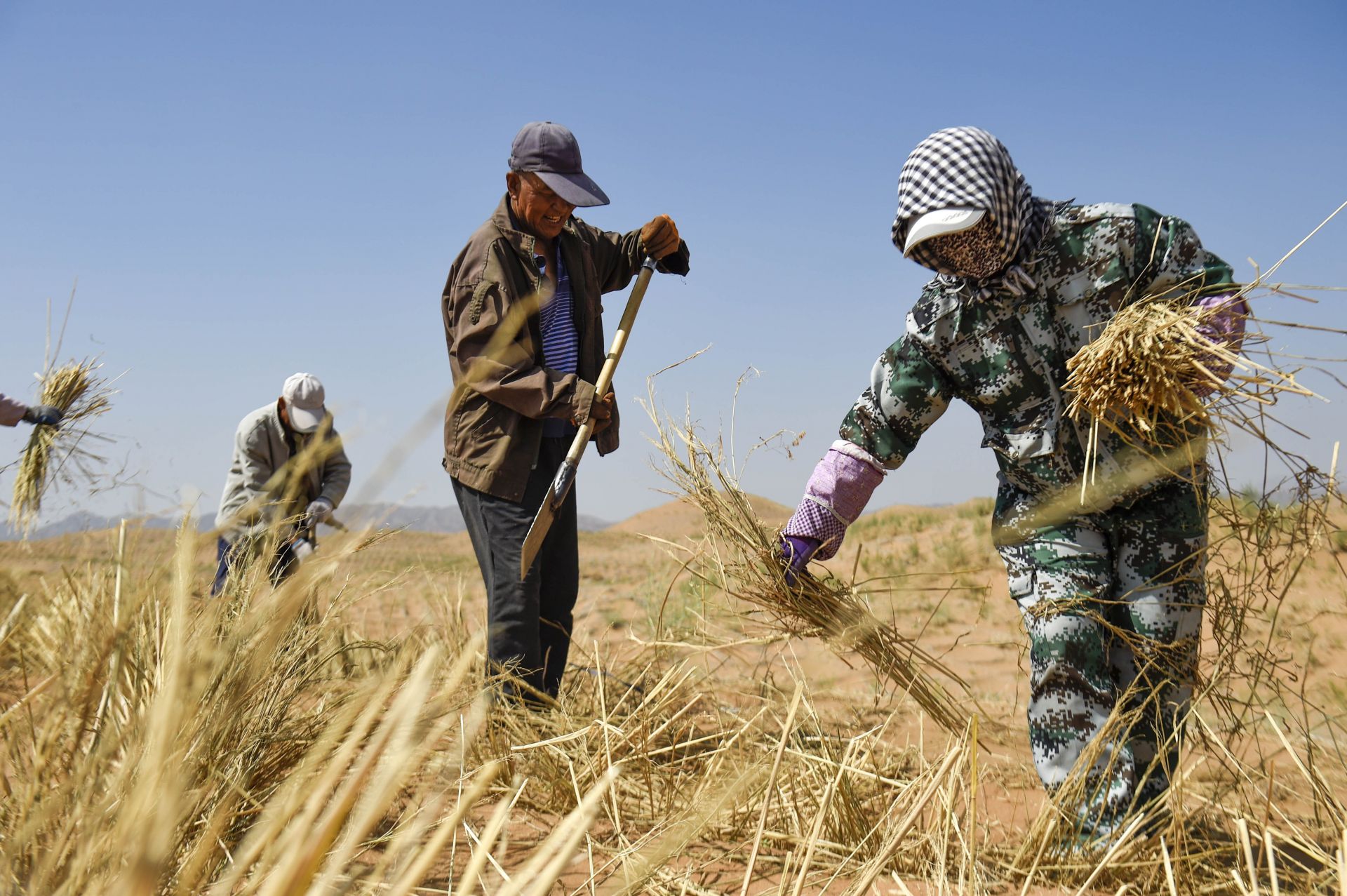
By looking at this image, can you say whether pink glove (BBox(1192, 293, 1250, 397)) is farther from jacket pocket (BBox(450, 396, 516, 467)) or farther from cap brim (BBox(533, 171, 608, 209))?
jacket pocket (BBox(450, 396, 516, 467))

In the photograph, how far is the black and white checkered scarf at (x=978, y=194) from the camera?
6.70ft

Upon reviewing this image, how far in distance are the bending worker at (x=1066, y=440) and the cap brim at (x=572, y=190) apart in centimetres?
96

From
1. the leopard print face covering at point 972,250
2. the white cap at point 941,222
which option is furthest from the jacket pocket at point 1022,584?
the white cap at point 941,222

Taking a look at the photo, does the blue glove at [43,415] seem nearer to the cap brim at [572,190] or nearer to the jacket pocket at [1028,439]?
the cap brim at [572,190]

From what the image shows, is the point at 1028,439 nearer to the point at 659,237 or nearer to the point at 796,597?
the point at 796,597

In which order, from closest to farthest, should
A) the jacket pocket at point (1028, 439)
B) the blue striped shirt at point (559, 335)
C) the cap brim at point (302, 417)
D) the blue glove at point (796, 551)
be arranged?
the jacket pocket at point (1028, 439) → the blue glove at point (796, 551) → the blue striped shirt at point (559, 335) → the cap brim at point (302, 417)

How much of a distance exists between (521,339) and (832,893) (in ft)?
5.37

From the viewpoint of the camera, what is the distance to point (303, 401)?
420 cm

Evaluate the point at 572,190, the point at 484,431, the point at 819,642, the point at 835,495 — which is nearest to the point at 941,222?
the point at 835,495

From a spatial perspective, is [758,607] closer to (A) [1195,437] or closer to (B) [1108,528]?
(B) [1108,528]

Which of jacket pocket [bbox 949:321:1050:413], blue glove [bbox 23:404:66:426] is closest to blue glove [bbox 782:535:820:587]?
jacket pocket [bbox 949:321:1050:413]

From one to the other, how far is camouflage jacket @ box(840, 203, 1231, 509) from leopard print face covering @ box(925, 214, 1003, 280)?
82 millimetres

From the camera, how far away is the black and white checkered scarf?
80.4 inches

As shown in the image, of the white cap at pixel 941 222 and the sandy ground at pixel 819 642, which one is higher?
the white cap at pixel 941 222
